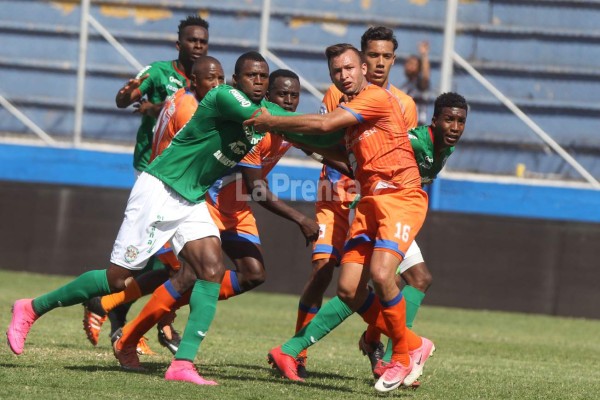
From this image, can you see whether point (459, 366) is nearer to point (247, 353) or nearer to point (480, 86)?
point (247, 353)

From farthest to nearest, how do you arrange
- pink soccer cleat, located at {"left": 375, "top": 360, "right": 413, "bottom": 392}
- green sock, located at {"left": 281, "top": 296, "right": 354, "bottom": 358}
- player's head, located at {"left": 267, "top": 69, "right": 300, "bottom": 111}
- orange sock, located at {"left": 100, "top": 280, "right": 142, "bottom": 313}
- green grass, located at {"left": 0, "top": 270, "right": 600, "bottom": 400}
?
1. orange sock, located at {"left": 100, "top": 280, "right": 142, "bottom": 313}
2. player's head, located at {"left": 267, "top": 69, "right": 300, "bottom": 111}
3. green sock, located at {"left": 281, "top": 296, "right": 354, "bottom": 358}
4. pink soccer cleat, located at {"left": 375, "top": 360, "right": 413, "bottom": 392}
5. green grass, located at {"left": 0, "top": 270, "right": 600, "bottom": 400}

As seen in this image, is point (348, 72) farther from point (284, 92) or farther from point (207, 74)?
point (207, 74)

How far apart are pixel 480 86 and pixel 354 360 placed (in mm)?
8147

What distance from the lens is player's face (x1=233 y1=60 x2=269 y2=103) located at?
24.8 feet

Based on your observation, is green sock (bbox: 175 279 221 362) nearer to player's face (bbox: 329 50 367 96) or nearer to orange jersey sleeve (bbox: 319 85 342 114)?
player's face (bbox: 329 50 367 96)

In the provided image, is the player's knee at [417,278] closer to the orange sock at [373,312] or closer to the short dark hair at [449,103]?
the orange sock at [373,312]

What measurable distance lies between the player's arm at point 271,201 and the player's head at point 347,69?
2.95 feet

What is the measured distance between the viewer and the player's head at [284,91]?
8.60m

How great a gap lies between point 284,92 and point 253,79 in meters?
1.04

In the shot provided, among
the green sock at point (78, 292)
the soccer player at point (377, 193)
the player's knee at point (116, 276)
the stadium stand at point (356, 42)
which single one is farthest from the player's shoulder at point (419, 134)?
the stadium stand at point (356, 42)

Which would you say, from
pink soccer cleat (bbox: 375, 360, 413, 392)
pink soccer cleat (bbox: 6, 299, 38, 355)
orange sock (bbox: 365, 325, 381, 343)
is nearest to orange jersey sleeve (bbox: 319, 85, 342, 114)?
orange sock (bbox: 365, 325, 381, 343)

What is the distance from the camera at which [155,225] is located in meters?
7.49

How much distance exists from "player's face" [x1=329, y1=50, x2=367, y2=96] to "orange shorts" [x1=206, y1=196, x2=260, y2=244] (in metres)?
1.51

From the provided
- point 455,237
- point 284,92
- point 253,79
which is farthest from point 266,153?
point 455,237
